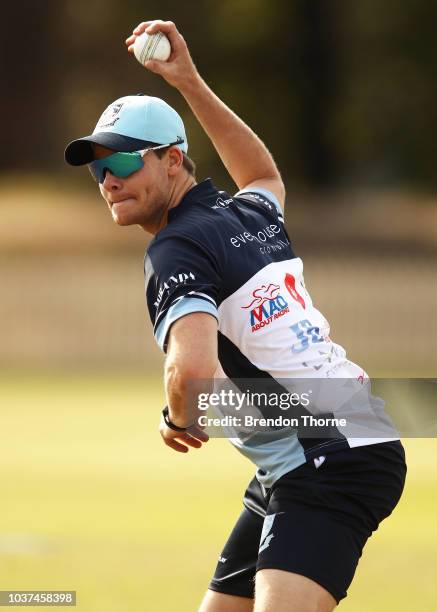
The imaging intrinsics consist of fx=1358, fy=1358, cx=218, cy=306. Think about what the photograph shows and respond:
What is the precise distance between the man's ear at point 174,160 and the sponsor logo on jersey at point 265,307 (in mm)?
572

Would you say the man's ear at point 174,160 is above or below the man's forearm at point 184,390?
above

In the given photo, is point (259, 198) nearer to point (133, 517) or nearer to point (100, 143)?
point (100, 143)

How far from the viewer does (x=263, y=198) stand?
5.24 meters

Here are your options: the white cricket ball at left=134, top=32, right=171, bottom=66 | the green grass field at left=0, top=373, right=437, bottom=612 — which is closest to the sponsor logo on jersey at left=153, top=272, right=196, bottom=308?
the white cricket ball at left=134, top=32, right=171, bottom=66

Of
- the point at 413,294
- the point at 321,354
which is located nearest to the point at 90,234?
the point at 413,294

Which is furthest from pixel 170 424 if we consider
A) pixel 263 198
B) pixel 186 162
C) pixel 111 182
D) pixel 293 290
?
pixel 263 198

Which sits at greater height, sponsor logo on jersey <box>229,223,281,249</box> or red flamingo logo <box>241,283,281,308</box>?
sponsor logo on jersey <box>229,223,281,249</box>

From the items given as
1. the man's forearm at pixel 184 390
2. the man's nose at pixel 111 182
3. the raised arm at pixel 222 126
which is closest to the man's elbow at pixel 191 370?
the man's forearm at pixel 184 390

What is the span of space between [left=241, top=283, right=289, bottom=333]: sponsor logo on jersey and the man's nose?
0.64m

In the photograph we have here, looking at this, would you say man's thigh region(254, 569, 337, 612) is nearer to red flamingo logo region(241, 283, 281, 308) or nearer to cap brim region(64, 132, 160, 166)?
red flamingo logo region(241, 283, 281, 308)

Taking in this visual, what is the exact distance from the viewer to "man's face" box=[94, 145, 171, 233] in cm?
477

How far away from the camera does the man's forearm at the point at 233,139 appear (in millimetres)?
5434

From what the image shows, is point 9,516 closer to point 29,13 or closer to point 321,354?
point 321,354

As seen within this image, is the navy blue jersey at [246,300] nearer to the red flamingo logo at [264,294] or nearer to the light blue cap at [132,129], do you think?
the red flamingo logo at [264,294]
